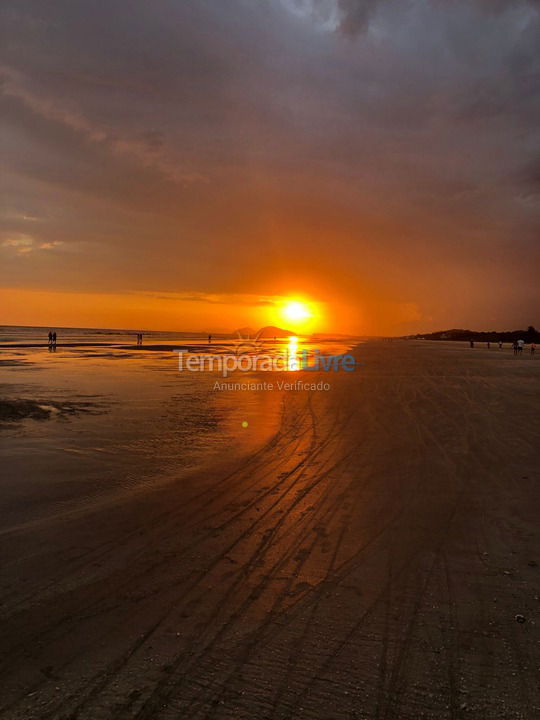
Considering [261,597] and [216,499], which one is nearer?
[261,597]

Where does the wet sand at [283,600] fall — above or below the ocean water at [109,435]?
below

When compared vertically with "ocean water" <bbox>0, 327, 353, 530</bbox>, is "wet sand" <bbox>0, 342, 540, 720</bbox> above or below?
below

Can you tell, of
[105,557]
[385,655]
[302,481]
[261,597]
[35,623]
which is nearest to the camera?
[385,655]

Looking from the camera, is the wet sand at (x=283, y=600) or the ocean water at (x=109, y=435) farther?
the ocean water at (x=109, y=435)

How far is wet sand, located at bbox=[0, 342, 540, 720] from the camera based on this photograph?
2.73 metres

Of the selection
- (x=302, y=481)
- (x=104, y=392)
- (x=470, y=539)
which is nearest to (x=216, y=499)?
(x=302, y=481)

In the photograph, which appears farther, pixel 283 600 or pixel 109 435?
pixel 109 435

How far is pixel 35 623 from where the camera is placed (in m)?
3.37

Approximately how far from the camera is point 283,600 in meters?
3.69

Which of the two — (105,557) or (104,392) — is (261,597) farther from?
(104,392)

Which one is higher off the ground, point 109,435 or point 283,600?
point 109,435

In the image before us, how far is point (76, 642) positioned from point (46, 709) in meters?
0.58

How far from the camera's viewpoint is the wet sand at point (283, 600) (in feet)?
8.97

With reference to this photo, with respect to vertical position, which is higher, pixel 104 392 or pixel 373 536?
pixel 104 392
